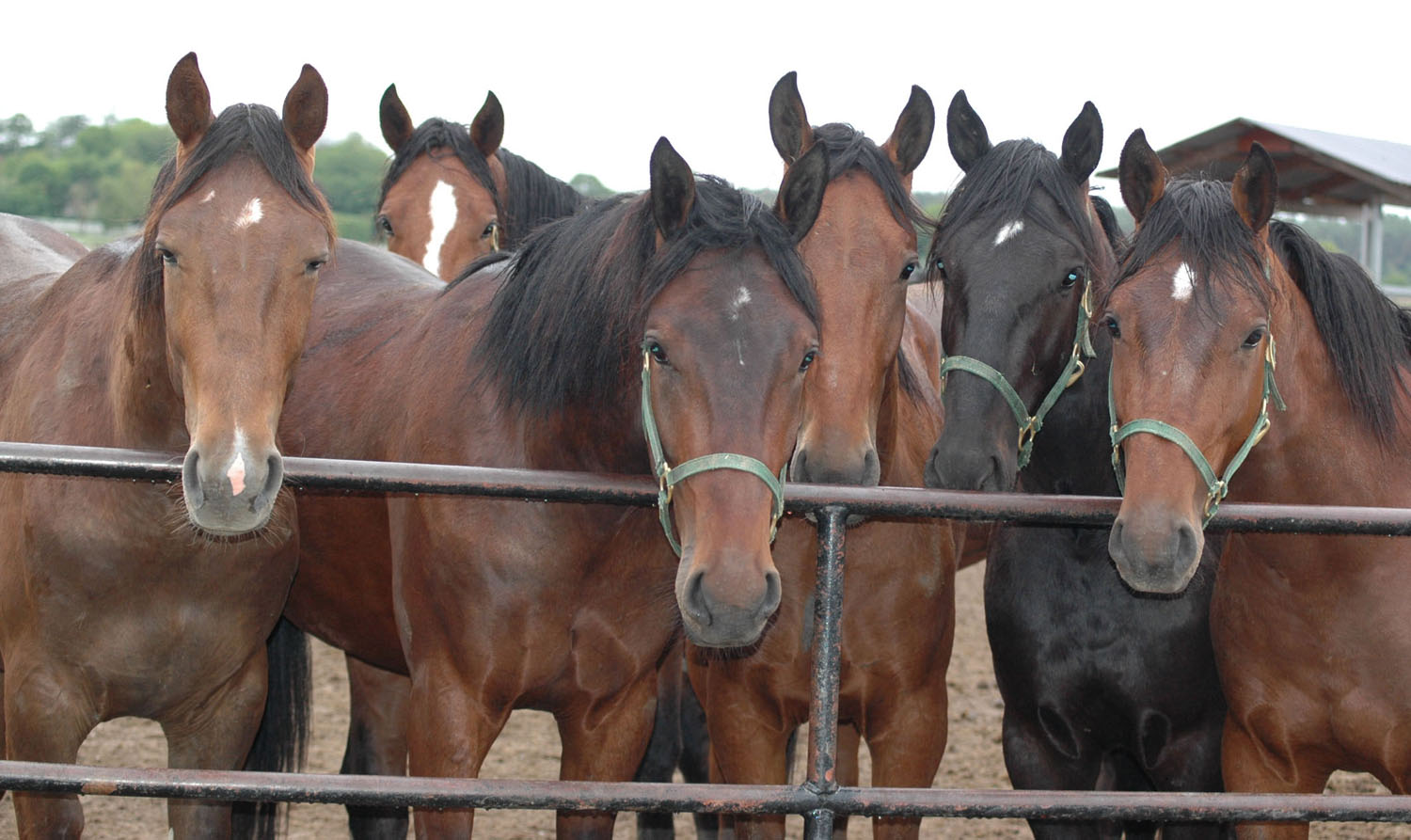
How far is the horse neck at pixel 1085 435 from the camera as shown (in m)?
3.21

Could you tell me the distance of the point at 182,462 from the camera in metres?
2.18

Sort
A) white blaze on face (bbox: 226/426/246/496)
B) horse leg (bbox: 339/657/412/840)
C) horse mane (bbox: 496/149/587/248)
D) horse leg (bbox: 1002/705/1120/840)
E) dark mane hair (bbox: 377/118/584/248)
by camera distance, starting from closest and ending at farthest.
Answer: white blaze on face (bbox: 226/426/246/496) < horse leg (bbox: 1002/705/1120/840) < horse leg (bbox: 339/657/412/840) < dark mane hair (bbox: 377/118/584/248) < horse mane (bbox: 496/149/587/248)

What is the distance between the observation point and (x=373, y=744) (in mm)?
4004

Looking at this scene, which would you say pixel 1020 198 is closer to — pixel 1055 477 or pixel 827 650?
pixel 1055 477

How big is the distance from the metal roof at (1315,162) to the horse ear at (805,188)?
8658 mm

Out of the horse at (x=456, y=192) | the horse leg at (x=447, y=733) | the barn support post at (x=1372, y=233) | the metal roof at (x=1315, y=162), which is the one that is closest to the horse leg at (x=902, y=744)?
the horse leg at (x=447, y=733)

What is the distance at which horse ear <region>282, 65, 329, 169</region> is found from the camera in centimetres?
273

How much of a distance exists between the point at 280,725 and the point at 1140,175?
2.83 m

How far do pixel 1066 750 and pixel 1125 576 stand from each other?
40.0 inches

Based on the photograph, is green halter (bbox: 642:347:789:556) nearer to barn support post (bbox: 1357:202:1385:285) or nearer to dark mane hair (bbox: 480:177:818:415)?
dark mane hair (bbox: 480:177:818:415)

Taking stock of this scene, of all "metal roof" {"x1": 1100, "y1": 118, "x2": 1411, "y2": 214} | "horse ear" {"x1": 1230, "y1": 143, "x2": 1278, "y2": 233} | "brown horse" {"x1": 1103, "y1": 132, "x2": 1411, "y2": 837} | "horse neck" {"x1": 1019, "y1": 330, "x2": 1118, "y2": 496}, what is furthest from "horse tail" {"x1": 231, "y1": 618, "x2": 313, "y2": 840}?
"metal roof" {"x1": 1100, "y1": 118, "x2": 1411, "y2": 214}

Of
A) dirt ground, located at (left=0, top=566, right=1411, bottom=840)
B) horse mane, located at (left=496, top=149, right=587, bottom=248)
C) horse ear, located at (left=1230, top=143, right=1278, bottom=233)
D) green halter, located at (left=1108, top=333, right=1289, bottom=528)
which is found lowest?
dirt ground, located at (left=0, top=566, right=1411, bottom=840)

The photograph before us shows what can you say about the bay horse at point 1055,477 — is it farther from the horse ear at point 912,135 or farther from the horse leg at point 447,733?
the horse leg at point 447,733

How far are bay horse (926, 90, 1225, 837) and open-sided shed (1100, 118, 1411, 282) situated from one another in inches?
328
